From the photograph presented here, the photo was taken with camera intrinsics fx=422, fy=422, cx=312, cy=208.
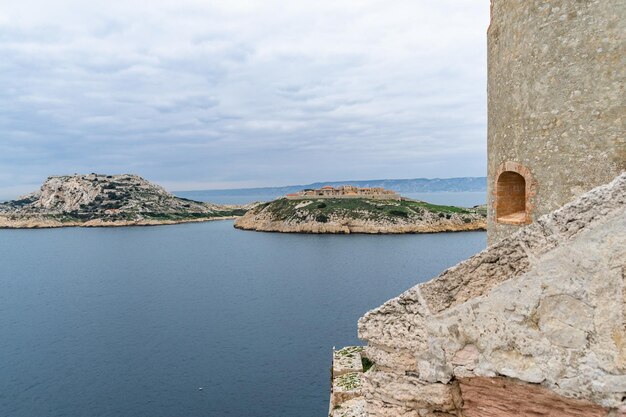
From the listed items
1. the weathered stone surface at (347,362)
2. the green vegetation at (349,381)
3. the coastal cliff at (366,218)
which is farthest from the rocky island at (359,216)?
the green vegetation at (349,381)

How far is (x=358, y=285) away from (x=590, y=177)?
1752 inches

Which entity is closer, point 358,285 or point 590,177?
point 590,177

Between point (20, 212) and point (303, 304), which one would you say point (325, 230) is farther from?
point (20, 212)

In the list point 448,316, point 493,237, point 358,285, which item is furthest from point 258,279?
point 448,316

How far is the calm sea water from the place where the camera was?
2398 centimetres

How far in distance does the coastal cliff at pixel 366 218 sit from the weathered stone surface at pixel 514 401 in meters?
99.6

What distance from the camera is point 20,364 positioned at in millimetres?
29438

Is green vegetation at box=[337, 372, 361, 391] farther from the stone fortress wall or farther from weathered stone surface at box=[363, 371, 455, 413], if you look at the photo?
weathered stone surface at box=[363, 371, 455, 413]

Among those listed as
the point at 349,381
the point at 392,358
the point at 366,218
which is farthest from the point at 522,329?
the point at 366,218

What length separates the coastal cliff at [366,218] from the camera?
103562 millimetres

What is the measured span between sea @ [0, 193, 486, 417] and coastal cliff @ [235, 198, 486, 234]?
24.4 meters

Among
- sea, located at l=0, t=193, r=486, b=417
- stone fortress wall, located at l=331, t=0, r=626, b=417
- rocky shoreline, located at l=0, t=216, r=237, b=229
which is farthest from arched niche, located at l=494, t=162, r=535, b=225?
rocky shoreline, located at l=0, t=216, r=237, b=229

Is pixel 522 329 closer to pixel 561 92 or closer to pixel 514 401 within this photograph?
pixel 514 401

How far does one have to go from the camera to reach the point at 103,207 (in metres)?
164
